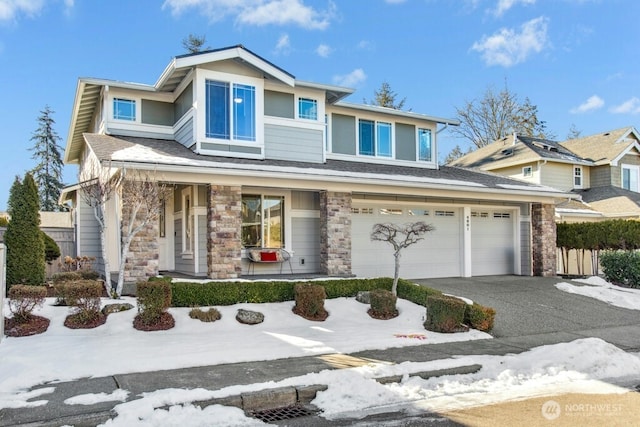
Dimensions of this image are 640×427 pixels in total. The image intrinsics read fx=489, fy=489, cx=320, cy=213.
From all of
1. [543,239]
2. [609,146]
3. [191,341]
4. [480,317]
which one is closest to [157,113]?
[191,341]

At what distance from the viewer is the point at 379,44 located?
25.3 m

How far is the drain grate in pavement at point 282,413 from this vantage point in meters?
5.06

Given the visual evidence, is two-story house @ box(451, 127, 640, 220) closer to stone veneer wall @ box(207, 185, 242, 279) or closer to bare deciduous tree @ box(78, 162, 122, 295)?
stone veneer wall @ box(207, 185, 242, 279)

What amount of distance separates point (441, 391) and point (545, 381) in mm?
1533

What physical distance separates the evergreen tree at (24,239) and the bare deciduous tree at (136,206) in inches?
69.4

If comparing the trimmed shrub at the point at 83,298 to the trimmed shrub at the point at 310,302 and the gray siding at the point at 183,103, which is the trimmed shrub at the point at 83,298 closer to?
the trimmed shrub at the point at 310,302

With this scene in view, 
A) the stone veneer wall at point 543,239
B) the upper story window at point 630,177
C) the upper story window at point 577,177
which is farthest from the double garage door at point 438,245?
the upper story window at point 630,177

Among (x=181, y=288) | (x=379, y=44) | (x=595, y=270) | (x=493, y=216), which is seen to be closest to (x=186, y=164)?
(x=181, y=288)

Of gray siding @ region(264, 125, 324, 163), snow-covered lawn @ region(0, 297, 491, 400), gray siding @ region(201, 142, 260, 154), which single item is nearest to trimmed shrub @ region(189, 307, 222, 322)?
snow-covered lawn @ region(0, 297, 491, 400)

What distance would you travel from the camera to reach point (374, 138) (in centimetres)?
1667

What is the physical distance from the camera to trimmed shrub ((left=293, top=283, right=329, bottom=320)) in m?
9.93

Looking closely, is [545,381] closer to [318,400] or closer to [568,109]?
[318,400]

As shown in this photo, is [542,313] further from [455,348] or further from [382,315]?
[455,348]

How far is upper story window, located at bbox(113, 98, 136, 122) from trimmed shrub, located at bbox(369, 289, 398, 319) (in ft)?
28.4
